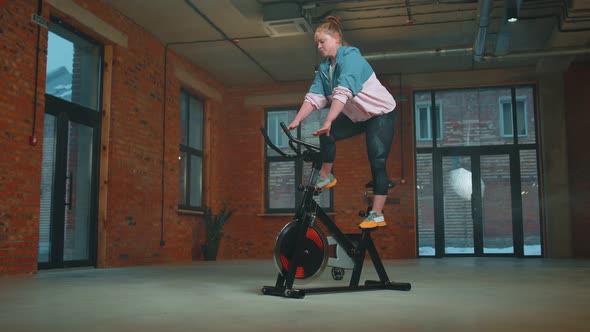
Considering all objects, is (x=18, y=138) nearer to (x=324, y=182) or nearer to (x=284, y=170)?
(x=324, y=182)

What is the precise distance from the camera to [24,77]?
566 centimetres

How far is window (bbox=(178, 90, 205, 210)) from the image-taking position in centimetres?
956

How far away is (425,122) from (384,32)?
2744mm

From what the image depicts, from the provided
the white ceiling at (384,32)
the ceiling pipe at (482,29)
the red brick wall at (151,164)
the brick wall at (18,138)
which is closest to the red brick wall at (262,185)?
the red brick wall at (151,164)

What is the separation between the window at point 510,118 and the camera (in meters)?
10.2

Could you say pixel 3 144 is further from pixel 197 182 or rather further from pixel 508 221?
pixel 508 221

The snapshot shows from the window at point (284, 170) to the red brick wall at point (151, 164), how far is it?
198mm

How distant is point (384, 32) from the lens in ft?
27.3

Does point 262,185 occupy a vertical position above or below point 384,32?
below

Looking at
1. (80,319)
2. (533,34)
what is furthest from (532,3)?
(80,319)

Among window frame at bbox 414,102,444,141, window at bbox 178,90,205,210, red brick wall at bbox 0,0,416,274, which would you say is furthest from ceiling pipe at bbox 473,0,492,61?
window at bbox 178,90,205,210

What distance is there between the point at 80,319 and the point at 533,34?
25.9 feet

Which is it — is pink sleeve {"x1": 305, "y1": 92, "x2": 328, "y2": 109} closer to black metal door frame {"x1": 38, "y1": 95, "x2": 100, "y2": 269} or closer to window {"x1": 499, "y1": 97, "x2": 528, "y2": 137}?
black metal door frame {"x1": 38, "y1": 95, "x2": 100, "y2": 269}

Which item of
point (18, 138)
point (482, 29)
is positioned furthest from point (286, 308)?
point (482, 29)
